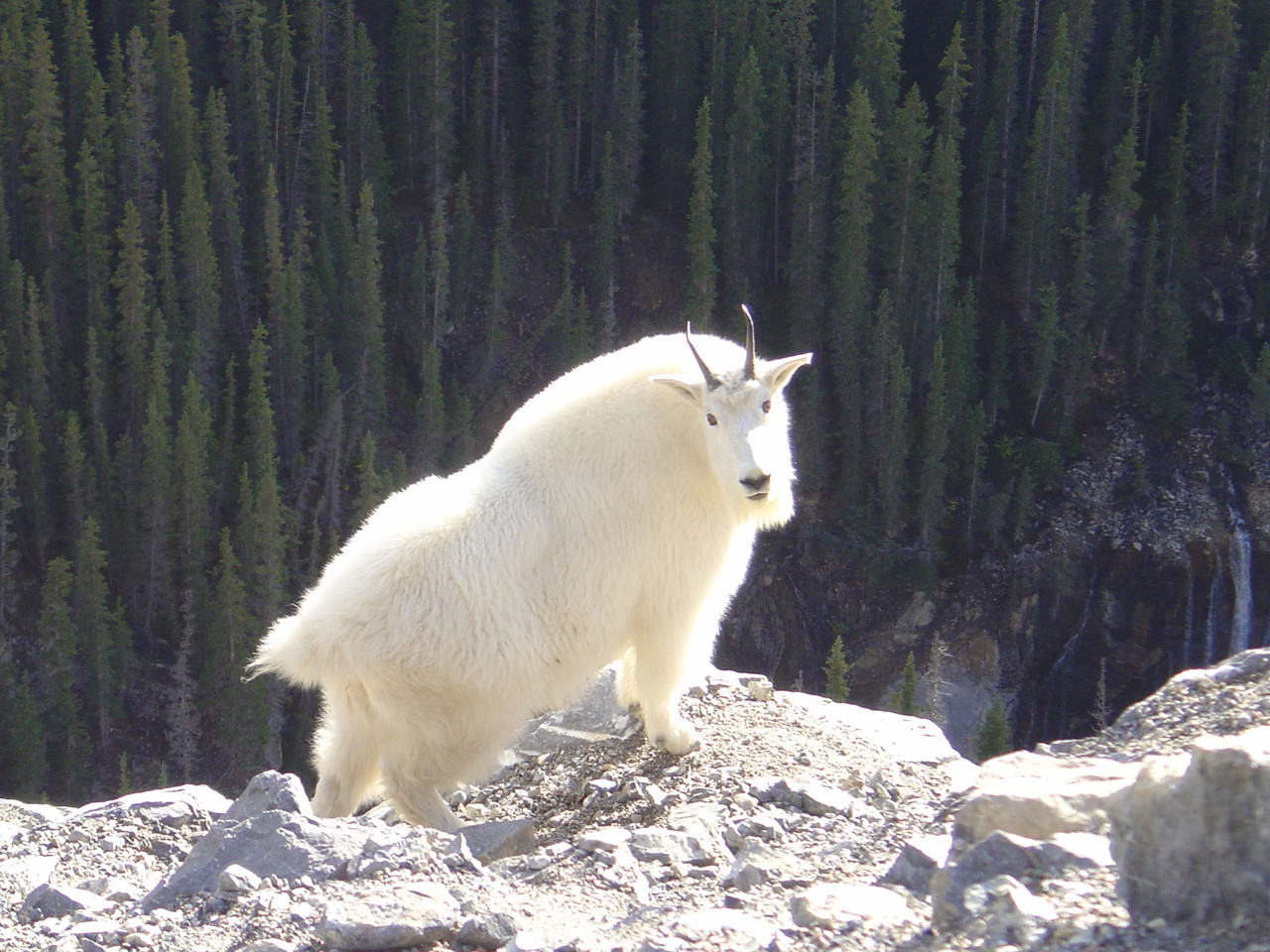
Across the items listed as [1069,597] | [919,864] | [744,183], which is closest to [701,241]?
[744,183]

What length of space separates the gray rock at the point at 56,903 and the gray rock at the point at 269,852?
387 millimetres

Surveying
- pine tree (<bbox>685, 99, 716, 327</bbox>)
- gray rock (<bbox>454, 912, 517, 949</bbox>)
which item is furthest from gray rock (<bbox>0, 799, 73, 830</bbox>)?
pine tree (<bbox>685, 99, 716, 327</bbox>)

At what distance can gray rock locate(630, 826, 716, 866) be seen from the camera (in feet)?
22.6

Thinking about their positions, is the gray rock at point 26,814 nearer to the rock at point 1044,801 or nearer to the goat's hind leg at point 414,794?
the goat's hind leg at point 414,794

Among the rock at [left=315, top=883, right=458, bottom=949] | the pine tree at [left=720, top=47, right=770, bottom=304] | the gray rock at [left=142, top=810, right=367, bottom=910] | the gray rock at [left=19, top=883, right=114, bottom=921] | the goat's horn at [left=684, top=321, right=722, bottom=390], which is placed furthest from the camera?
the pine tree at [left=720, top=47, right=770, bottom=304]

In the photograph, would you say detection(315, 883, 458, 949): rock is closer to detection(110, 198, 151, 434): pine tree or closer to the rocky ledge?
the rocky ledge

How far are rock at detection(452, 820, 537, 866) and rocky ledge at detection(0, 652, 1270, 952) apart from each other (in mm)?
19

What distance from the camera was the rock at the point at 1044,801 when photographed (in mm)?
5309

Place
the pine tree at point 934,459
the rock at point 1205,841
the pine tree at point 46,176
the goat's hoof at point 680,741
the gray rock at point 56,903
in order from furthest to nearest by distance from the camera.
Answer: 1. the pine tree at point 934,459
2. the pine tree at point 46,176
3. the goat's hoof at point 680,741
4. the gray rock at point 56,903
5. the rock at point 1205,841

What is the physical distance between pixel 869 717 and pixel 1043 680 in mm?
37888

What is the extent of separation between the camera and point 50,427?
149 feet

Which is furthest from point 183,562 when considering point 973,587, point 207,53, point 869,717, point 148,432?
point 869,717

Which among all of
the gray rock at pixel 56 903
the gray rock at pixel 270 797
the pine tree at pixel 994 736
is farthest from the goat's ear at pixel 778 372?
the pine tree at pixel 994 736

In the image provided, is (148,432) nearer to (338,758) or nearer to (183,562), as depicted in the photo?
(183,562)
